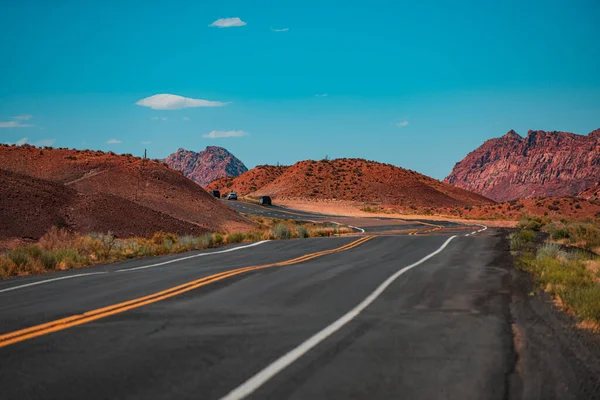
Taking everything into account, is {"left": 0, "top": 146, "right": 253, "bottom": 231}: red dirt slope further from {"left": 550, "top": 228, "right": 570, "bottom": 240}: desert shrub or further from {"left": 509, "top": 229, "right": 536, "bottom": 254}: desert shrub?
{"left": 509, "top": 229, "right": 536, "bottom": 254}: desert shrub

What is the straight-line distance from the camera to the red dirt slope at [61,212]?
31.8 metres

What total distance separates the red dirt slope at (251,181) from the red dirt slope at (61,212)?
401ft

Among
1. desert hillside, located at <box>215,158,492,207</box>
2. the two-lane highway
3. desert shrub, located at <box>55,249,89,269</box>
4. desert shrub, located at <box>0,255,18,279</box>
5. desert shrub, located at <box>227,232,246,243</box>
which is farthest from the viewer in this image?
desert hillside, located at <box>215,158,492,207</box>

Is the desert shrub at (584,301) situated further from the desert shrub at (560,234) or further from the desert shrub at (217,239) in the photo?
the desert shrub at (560,234)

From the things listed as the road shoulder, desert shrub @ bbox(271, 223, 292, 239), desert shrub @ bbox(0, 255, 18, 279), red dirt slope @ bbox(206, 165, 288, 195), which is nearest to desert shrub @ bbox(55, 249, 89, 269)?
desert shrub @ bbox(0, 255, 18, 279)

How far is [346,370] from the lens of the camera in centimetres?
577

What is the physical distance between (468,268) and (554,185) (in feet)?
608

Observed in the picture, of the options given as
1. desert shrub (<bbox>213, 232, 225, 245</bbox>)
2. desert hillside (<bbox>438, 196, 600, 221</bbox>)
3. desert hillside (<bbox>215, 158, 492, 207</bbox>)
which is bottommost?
desert shrub (<bbox>213, 232, 225, 245</bbox>)

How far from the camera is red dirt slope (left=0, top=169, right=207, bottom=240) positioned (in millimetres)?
31812

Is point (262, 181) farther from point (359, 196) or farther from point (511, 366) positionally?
point (511, 366)

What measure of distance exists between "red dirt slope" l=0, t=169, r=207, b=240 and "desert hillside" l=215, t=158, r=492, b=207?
8627cm

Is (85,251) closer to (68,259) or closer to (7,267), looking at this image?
(68,259)

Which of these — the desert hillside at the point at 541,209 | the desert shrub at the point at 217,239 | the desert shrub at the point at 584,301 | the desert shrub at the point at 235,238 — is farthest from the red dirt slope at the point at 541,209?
the desert shrub at the point at 584,301

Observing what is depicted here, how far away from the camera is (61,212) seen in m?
35.2
